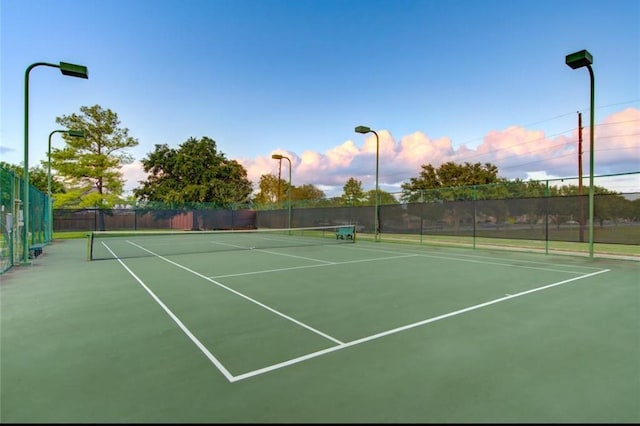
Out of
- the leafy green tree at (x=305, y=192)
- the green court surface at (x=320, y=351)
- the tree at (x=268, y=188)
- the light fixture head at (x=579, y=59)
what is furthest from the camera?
the leafy green tree at (x=305, y=192)

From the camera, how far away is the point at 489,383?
2.86m

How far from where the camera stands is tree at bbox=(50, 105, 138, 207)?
1093 inches

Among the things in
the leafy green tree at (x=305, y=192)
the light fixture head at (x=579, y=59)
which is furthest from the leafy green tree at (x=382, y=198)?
the leafy green tree at (x=305, y=192)

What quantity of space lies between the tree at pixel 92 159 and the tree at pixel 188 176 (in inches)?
185

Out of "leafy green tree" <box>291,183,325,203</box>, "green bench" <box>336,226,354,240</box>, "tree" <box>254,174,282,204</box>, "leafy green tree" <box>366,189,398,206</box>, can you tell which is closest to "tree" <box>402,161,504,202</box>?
"leafy green tree" <box>366,189,398,206</box>

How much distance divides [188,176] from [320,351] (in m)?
34.8

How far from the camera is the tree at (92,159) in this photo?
2777cm

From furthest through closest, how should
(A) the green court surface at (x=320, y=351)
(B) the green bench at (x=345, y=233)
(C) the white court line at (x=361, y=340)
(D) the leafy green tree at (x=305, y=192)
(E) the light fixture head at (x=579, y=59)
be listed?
(D) the leafy green tree at (x=305, y=192) → (B) the green bench at (x=345, y=233) → (E) the light fixture head at (x=579, y=59) → (C) the white court line at (x=361, y=340) → (A) the green court surface at (x=320, y=351)

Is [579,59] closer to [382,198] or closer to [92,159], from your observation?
[382,198]

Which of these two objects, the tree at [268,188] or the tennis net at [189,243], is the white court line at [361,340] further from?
the tree at [268,188]

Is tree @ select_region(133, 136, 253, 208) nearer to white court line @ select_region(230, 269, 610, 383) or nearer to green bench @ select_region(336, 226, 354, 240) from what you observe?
green bench @ select_region(336, 226, 354, 240)

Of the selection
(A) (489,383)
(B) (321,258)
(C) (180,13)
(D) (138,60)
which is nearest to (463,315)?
(A) (489,383)

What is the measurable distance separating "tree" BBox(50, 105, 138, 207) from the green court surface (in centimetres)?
2486

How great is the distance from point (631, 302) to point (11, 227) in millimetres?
13851
